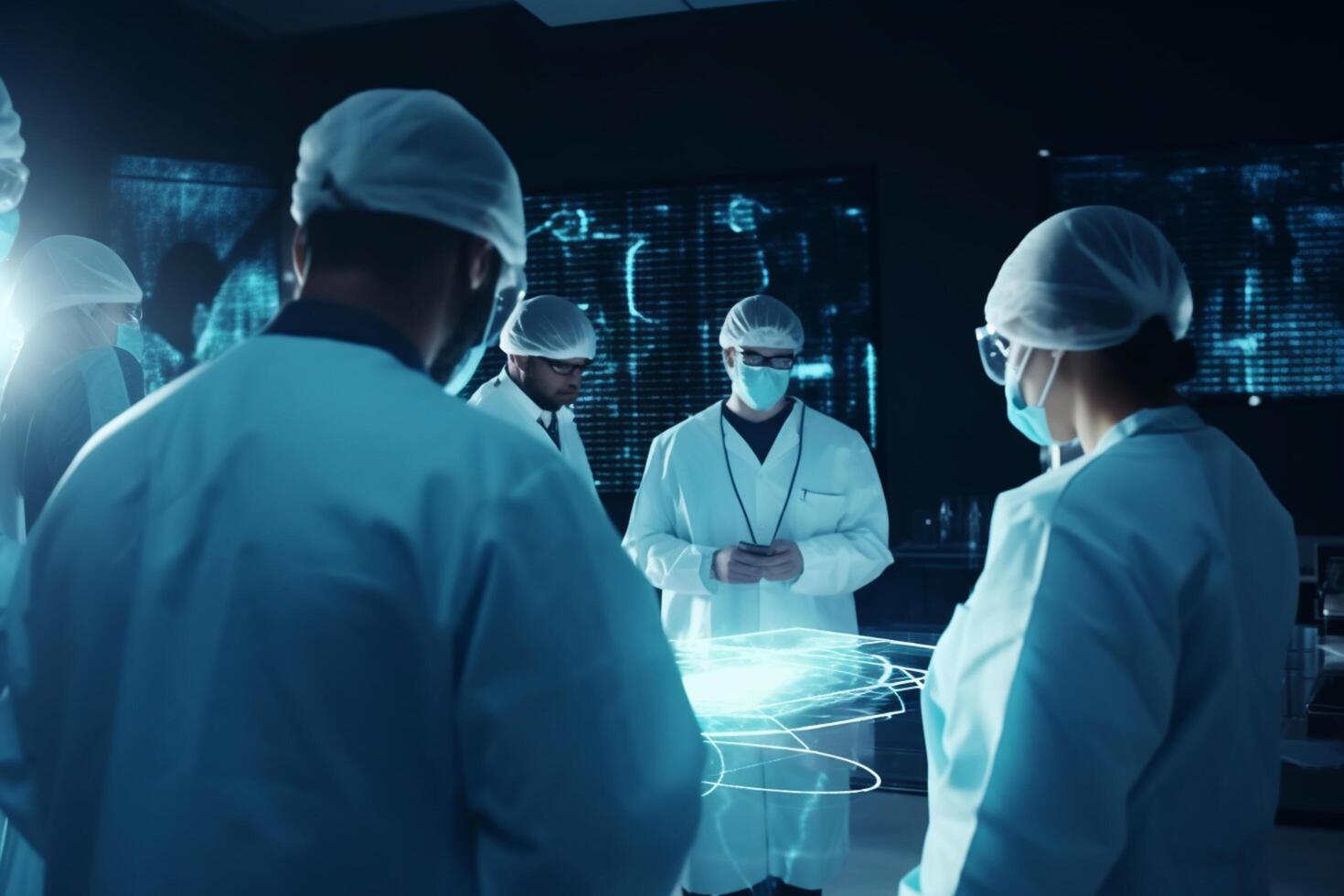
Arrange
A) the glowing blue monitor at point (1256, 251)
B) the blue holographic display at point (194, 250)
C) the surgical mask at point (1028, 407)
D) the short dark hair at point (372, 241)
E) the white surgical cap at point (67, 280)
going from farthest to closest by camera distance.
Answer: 1. the blue holographic display at point (194, 250)
2. the glowing blue monitor at point (1256, 251)
3. the white surgical cap at point (67, 280)
4. the surgical mask at point (1028, 407)
5. the short dark hair at point (372, 241)

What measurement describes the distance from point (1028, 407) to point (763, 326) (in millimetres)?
1707

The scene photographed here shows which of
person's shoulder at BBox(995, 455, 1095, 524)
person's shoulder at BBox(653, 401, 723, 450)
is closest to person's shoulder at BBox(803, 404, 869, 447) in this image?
person's shoulder at BBox(653, 401, 723, 450)

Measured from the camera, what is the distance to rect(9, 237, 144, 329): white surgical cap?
9.07ft

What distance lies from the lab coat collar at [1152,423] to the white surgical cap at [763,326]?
6.26 ft

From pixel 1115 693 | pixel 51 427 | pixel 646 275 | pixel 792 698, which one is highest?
pixel 646 275

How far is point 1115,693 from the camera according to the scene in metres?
1.08

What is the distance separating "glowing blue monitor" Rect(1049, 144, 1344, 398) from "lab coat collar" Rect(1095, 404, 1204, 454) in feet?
10.7

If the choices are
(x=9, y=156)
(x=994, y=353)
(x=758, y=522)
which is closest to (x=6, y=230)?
(x=9, y=156)

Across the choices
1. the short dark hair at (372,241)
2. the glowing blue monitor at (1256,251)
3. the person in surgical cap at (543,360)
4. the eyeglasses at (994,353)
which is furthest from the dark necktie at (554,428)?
the short dark hair at (372,241)

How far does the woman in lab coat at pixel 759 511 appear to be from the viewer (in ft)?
9.54

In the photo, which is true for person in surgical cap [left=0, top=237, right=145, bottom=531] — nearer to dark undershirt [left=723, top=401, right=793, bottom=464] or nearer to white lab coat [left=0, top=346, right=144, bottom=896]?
white lab coat [left=0, top=346, right=144, bottom=896]

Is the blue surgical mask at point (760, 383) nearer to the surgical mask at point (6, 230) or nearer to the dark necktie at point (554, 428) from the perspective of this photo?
the dark necktie at point (554, 428)

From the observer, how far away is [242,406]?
0.82 meters

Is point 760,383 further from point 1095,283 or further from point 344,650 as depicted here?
point 344,650
